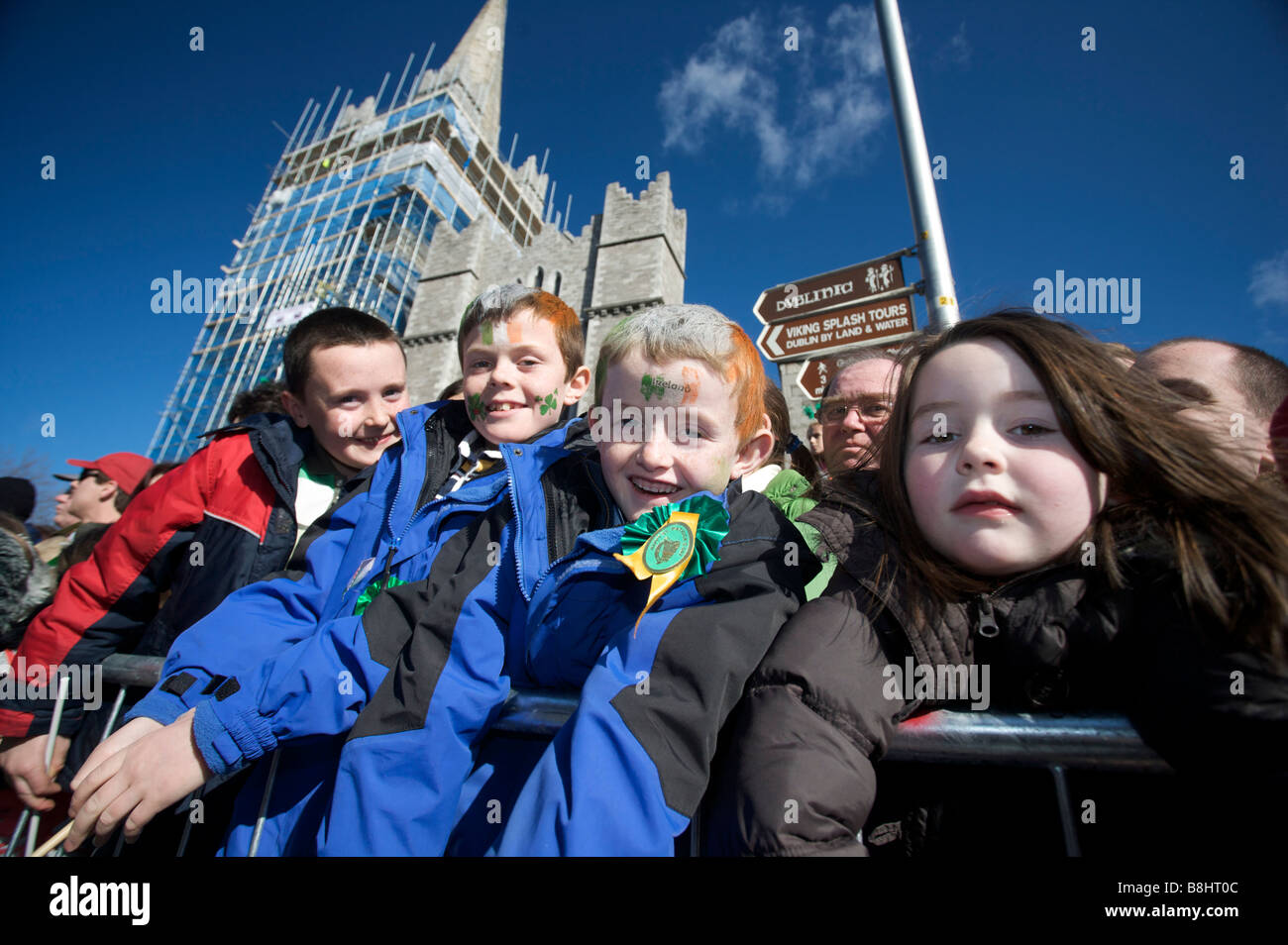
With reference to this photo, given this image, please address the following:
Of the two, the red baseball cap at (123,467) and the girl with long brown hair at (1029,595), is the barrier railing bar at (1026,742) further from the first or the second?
the red baseball cap at (123,467)

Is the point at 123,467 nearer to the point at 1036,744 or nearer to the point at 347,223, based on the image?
the point at 1036,744

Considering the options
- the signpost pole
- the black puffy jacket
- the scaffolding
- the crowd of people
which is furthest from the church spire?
the black puffy jacket

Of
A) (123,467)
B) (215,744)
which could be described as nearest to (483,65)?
(123,467)

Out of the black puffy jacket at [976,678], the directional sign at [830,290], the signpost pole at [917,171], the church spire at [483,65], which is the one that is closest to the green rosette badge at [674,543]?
the black puffy jacket at [976,678]

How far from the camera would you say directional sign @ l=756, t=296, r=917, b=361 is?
482cm

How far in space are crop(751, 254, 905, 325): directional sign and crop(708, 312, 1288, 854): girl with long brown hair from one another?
3.71m

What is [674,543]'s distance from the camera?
3.88 ft

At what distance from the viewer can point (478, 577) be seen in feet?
4.73

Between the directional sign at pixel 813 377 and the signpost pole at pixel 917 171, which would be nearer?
the signpost pole at pixel 917 171

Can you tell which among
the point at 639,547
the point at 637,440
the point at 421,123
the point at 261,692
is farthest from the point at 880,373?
the point at 421,123

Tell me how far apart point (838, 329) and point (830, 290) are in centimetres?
36

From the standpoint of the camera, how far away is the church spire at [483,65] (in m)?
35.4

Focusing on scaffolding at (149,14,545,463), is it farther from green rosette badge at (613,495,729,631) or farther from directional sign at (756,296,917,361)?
green rosette badge at (613,495,729,631)
